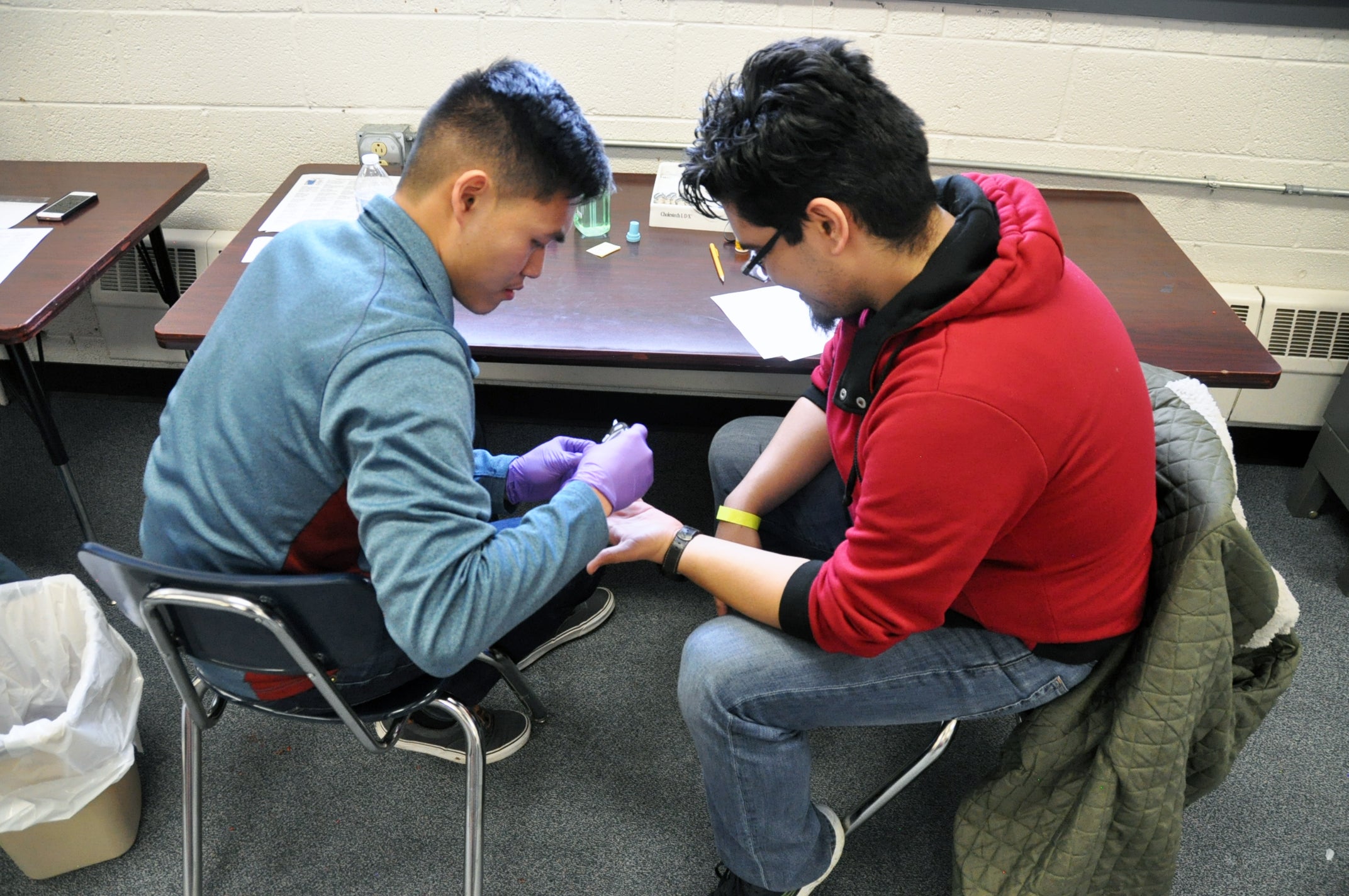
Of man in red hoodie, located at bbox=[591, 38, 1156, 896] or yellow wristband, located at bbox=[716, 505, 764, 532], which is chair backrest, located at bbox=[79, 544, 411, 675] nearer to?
man in red hoodie, located at bbox=[591, 38, 1156, 896]

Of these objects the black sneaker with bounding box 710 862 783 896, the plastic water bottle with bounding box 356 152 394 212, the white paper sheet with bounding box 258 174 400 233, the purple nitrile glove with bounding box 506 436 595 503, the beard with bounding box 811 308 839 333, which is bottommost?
the black sneaker with bounding box 710 862 783 896

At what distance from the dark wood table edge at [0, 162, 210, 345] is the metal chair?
0.63m

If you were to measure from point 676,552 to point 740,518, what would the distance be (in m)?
0.24

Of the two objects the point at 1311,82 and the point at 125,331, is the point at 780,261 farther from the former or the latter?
the point at 125,331

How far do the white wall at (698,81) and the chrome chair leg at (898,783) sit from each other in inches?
51.3

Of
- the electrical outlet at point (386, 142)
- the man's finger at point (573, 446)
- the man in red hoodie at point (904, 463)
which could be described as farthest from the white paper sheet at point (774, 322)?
the electrical outlet at point (386, 142)

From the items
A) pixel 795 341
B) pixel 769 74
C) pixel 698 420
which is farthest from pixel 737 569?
pixel 698 420

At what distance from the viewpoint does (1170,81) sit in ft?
6.61

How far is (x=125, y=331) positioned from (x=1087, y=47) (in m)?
2.34

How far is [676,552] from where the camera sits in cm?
128

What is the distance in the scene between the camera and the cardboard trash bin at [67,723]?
1.30m

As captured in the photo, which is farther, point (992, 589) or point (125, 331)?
point (125, 331)

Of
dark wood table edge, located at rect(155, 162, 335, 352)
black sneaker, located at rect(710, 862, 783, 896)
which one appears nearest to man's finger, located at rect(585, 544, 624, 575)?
black sneaker, located at rect(710, 862, 783, 896)

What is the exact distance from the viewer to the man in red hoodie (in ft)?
3.22
